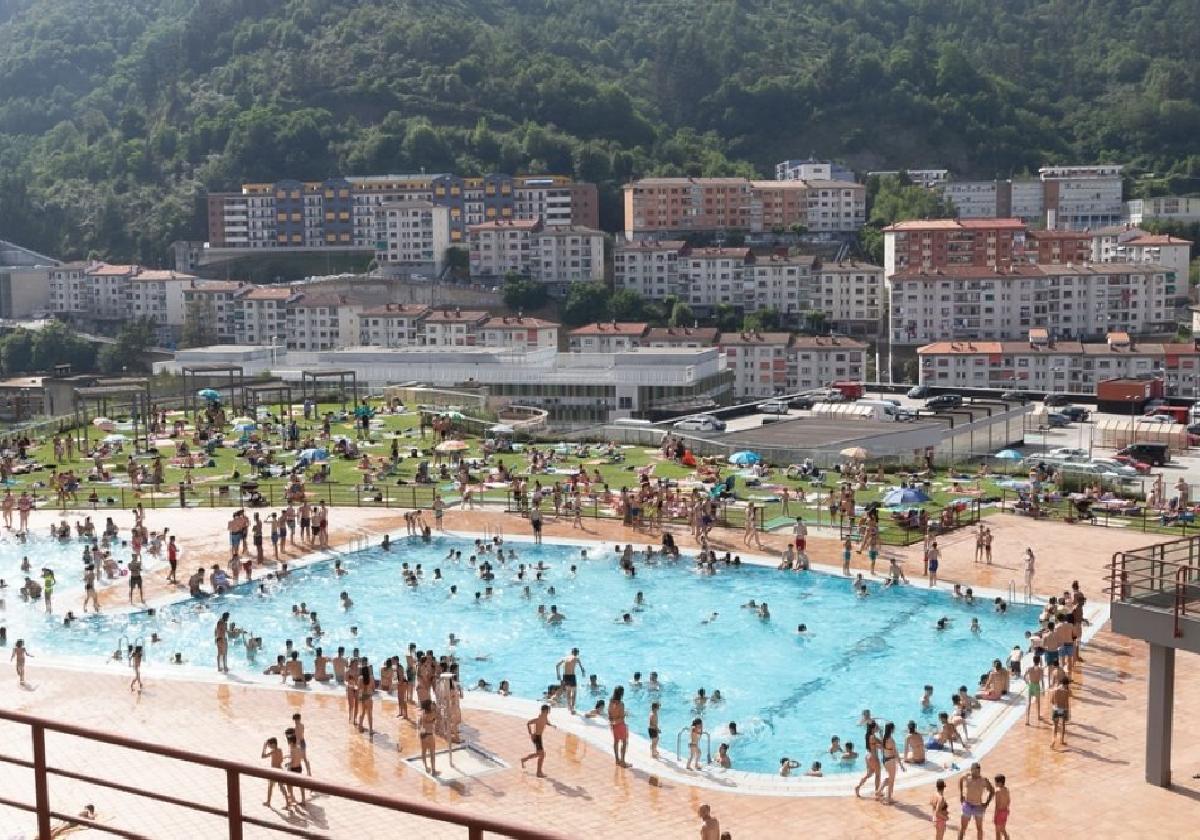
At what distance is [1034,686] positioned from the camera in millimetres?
17734

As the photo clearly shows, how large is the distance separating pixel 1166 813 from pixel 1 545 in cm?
2403

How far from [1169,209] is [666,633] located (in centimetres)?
10990

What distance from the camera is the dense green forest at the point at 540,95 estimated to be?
416 feet

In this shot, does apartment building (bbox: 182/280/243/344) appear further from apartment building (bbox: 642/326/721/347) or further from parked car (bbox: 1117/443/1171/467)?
parked car (bbox: 1117/443/1171/467)

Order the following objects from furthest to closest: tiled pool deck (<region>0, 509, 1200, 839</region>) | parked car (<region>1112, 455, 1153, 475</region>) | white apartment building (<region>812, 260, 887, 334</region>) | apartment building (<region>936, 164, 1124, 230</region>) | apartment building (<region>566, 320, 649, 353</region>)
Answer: apartment building (<region>936, 164, 1124, 230</region>), white apartment building (<region>812, 260, 887, 334</region>), apartment building (<region>566, 320, 649, 353</region>), parked car (<region>1112, 455, 1153, 475</region>), tiled pool deck (<region>0, 509, 1200, 839</region>)

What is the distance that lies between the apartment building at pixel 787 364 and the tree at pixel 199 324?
135ft

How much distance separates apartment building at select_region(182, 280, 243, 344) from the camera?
10300 cm

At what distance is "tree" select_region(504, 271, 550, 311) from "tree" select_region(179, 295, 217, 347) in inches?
822

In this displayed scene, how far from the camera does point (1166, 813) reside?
14156 millimetres

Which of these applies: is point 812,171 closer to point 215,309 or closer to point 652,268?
point 652,268

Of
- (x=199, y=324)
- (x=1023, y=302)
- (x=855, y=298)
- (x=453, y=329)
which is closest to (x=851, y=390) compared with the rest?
(x=453, y=329)

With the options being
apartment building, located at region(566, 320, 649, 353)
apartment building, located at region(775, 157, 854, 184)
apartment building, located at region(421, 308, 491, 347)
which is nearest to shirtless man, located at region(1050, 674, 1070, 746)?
apartment building, located at region(566, 320, 649, 353)

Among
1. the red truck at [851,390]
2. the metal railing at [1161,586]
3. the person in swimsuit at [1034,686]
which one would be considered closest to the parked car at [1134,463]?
the red truck at [851,390]

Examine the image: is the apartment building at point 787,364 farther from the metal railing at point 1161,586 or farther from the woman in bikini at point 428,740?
the metal railing at point 1161,586
